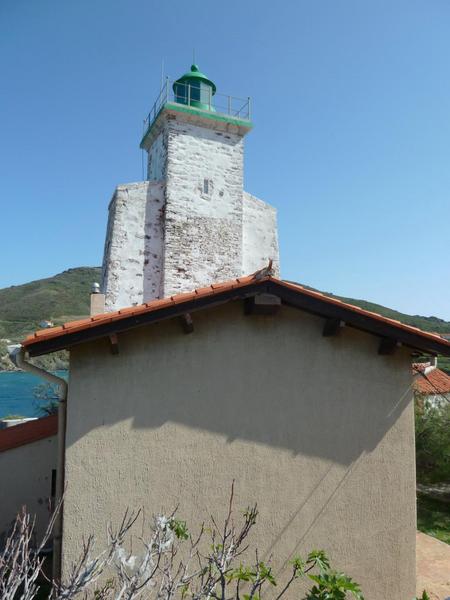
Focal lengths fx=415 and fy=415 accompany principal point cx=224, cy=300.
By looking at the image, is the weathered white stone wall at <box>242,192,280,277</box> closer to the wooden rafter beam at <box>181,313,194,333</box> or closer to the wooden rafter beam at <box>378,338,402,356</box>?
the wooden rafter beam at <box>378,338,402,356</box>

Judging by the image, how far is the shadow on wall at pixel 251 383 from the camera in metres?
4.79

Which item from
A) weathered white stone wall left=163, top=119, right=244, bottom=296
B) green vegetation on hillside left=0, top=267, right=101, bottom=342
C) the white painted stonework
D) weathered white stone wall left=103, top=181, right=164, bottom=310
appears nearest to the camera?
weathered white stone wall left=103, top=181, right=164, bottom=310

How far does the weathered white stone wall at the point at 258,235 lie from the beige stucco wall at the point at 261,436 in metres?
7.69

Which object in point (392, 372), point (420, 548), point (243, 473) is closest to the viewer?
point (243, 473)

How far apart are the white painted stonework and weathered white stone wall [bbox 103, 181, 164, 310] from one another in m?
0.03

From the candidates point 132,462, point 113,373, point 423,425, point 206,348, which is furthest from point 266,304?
point 423,425

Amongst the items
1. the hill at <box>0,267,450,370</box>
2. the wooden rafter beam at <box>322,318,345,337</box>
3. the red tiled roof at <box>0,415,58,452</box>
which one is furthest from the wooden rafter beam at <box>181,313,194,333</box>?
the hill at <box>0,267,450,370</box>

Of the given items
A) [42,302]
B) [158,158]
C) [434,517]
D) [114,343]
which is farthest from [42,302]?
[114,343]

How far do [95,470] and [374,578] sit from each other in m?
3.83

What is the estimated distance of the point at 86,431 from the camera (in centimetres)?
462

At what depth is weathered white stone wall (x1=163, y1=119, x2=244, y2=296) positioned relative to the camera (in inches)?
472

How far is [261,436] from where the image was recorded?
5207mm

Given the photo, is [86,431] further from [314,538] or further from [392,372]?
[392,372]

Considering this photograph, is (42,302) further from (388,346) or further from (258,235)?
(388,346)
